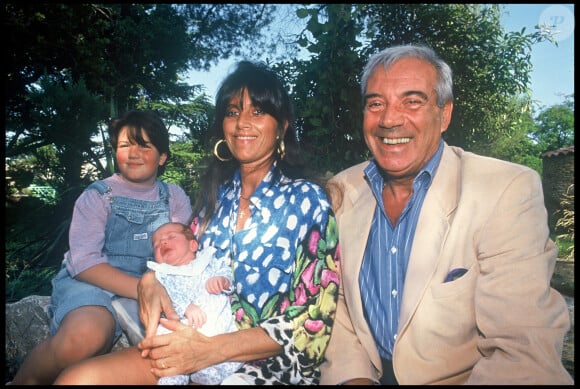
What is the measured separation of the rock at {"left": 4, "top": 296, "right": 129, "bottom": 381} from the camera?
2646 mm

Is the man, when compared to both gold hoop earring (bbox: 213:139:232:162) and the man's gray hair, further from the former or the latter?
gold hoop earring (bbox: 213:139:232:162)

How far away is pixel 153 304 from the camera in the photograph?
192 cm

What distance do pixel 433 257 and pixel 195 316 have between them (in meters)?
1.20

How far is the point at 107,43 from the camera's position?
7.66ft

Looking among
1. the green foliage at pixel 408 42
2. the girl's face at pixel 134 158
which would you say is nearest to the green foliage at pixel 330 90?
the green foliage at pixel 408 42

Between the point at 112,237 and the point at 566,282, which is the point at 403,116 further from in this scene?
the point at 566,282

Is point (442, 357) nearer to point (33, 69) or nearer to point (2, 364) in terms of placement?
point (2, 364)

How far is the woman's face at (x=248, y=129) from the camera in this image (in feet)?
7.17

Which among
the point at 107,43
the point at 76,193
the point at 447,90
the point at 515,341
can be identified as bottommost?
the point at 515,341

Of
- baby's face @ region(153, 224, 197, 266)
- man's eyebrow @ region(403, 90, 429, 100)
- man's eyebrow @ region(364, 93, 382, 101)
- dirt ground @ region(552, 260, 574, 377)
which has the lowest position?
dirt ground @ region(552, 260, 574, 377)

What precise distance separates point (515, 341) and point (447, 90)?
1.33m

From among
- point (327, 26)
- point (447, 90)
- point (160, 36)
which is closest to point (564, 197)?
point (447, 90)

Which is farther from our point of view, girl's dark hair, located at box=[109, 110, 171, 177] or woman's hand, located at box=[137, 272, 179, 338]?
girl's dark hair, located at box=[109, 110, 171, 177]

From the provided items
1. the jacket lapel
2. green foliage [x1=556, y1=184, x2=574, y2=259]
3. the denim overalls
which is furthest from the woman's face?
green foliage [x1=556, y1=184, x2=574, y2=259]
